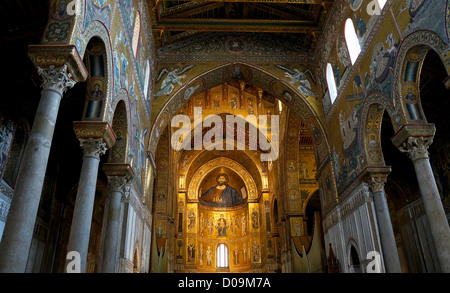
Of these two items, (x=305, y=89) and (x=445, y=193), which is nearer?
(x=445, y=193)

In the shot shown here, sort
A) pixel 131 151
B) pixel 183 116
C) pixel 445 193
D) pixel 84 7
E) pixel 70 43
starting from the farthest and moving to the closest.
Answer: pixel 183 116
pixel 445 193
pixel 131 151
pixel 84 7
pixel 70 43

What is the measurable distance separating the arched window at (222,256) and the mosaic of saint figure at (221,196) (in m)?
4.06

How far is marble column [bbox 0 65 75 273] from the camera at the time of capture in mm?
4910

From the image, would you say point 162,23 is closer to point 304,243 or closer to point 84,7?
point 84,7

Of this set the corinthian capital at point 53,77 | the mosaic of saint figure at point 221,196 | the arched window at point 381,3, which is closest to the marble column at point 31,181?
the corinthian capital at point 53,77

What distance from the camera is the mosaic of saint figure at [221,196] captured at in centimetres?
3281

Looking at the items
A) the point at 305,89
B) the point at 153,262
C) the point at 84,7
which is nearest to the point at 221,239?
the point at 153,262

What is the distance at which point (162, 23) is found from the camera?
47.1ft

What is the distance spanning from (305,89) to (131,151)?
8548mm

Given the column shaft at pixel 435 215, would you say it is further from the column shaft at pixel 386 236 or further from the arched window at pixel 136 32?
the arched window at pixel 136 32

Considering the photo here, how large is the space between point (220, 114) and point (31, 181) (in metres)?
A: 18.0

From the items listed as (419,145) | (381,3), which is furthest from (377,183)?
(381,3)

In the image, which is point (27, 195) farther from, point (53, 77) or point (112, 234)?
point (112, 234)
